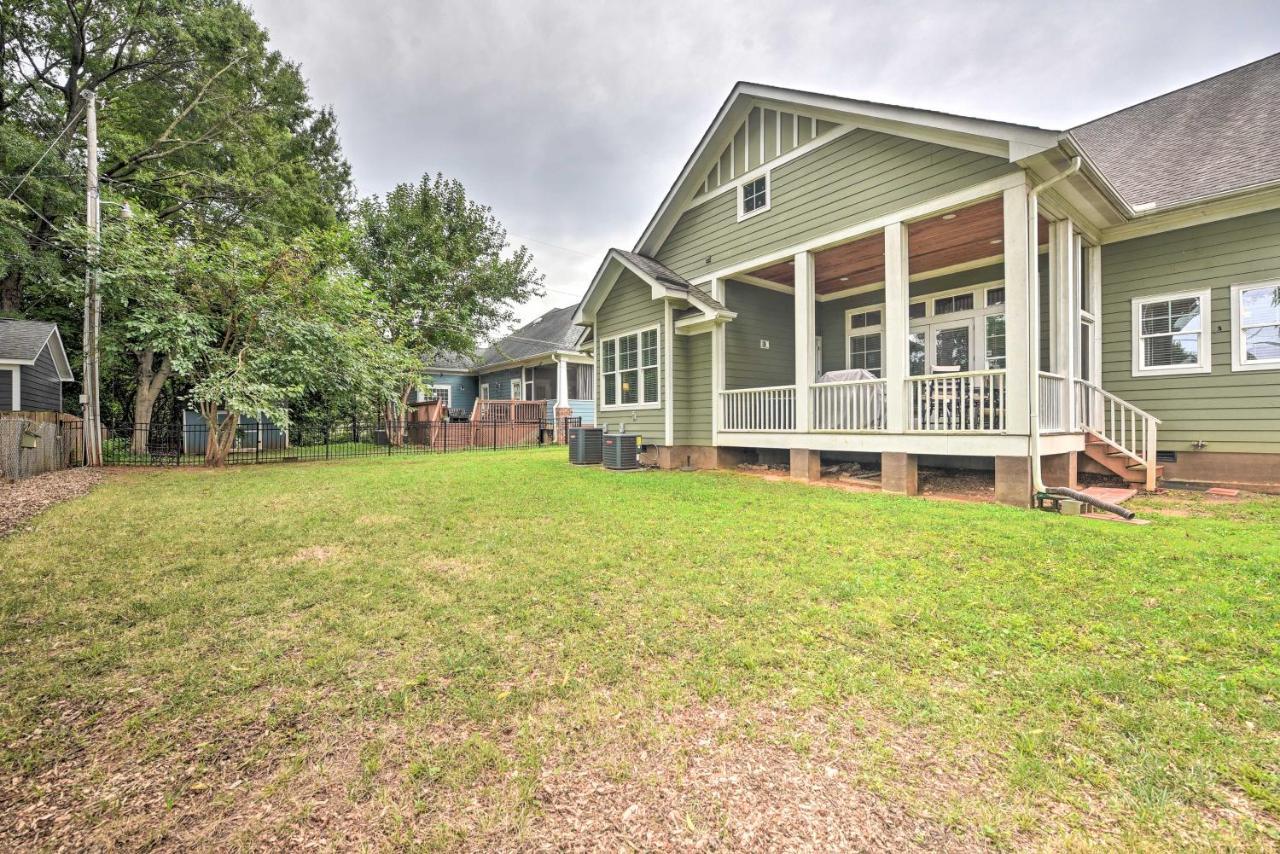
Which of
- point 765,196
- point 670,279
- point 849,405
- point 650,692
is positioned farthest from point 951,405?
point 650,692

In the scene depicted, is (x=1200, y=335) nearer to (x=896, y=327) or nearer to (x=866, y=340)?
(x=896, y=327)

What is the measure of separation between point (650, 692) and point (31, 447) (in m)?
12.1

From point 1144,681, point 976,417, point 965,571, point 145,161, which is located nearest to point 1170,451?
point 976,417

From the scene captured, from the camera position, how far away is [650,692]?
7.38ft

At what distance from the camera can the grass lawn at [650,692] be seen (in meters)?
1.57

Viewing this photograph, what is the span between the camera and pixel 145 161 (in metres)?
14.1

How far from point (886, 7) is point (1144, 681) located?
12.4 metres

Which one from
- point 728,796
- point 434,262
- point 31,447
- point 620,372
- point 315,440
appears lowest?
point 728,796

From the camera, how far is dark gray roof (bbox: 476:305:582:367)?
2283 cm

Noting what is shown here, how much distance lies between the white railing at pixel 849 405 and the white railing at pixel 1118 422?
267cm

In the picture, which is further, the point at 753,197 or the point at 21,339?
the point at 21,339

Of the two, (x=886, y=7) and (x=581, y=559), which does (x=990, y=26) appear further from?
(x=581, y=559)

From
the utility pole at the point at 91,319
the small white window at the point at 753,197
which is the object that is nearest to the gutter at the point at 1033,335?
the small white window at the point at 753,197

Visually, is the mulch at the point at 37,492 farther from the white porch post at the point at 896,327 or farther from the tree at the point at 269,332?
the white porch post at the point at 896,327
